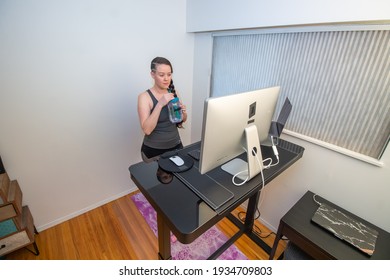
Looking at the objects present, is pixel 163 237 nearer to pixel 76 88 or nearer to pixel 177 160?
pixel 177 160

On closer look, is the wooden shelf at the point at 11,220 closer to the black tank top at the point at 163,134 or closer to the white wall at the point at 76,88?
the white wall at the point at 76,88

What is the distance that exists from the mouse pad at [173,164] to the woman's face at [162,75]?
579 mm

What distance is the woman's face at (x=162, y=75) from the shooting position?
4.61 feet

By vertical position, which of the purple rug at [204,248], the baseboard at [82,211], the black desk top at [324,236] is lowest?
the purple rug at [204,248]

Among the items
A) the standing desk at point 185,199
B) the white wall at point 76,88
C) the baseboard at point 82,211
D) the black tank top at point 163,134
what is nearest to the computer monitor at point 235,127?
the standing desk at point 185,199

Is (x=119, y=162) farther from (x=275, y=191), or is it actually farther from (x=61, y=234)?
(x=275, y=191)

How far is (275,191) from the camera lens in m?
1.79

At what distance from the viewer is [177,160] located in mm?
1216

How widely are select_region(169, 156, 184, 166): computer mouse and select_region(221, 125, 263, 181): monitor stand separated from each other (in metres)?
0.26

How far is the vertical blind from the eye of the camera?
3.65ft

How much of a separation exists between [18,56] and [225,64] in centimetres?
163

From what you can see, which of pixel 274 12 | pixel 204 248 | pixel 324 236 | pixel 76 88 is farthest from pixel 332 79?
pixel 76 88

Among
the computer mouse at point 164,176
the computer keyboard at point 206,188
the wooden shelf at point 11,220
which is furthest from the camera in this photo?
the wooden shelf at point 11,220

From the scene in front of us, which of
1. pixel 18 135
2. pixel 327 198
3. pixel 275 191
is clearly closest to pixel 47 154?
pixel 18 135
